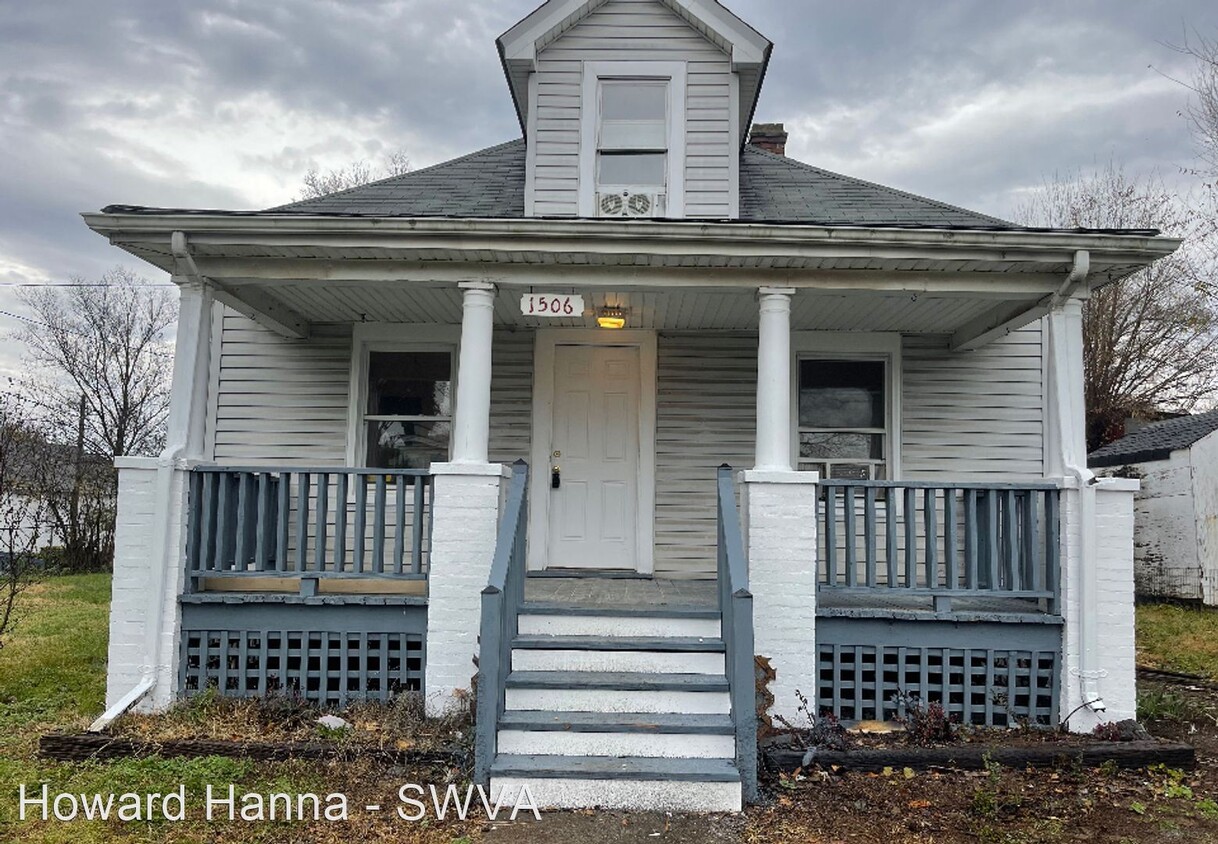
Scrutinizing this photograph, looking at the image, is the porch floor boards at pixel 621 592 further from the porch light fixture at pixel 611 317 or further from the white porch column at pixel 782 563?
the porch light fixture at pixel 611 317

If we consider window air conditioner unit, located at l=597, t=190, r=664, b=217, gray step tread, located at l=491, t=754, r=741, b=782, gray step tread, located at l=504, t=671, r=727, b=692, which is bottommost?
gray step tread, located at l=491, t=754, r=741, b=782

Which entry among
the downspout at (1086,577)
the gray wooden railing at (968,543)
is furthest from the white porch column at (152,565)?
the downspout at (1086,577)

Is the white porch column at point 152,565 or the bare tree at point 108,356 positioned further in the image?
the bare tree at point 108,356

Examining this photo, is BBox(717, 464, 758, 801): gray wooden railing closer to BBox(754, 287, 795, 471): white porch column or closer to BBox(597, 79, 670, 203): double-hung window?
BBox(754, 287, 795, 471): white porch column

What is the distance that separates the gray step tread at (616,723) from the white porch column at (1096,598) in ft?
7.59

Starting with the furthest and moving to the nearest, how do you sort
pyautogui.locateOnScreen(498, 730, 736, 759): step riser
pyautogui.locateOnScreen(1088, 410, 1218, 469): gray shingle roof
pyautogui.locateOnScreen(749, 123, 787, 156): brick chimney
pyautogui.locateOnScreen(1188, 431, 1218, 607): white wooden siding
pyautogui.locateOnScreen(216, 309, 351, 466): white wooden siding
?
pyautogui.locateOnScreen(1088, 410, 1218, 469): gray shingle roof → pyautogui.locateOnScreen(1188, 431, 1218, 607): white wooden siding → pyautogui.locateOnScreen(749, 123, 787, 156): brick chimney → pyautogui.locateOnScreen(216, 309, 351, 466): white wooden siding → pyautogui.locateOnScreen(498, 730, 736, 759): step riser

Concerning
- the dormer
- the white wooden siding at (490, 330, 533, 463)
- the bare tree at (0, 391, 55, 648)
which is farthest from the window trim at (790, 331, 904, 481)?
Result: the bare tree at (0, 391, 55, 648)

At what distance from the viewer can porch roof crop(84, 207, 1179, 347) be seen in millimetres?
4605

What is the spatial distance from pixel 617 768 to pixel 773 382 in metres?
2.47

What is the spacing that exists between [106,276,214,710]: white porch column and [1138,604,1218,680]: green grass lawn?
783cm

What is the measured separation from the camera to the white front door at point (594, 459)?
641 cm

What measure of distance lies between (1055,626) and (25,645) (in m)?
8.57

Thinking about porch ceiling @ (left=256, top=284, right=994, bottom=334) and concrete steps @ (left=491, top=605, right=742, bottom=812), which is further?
porch ceiling @ (left=256, top=284, right=994, bottom=334)

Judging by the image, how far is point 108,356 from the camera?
2098cm
